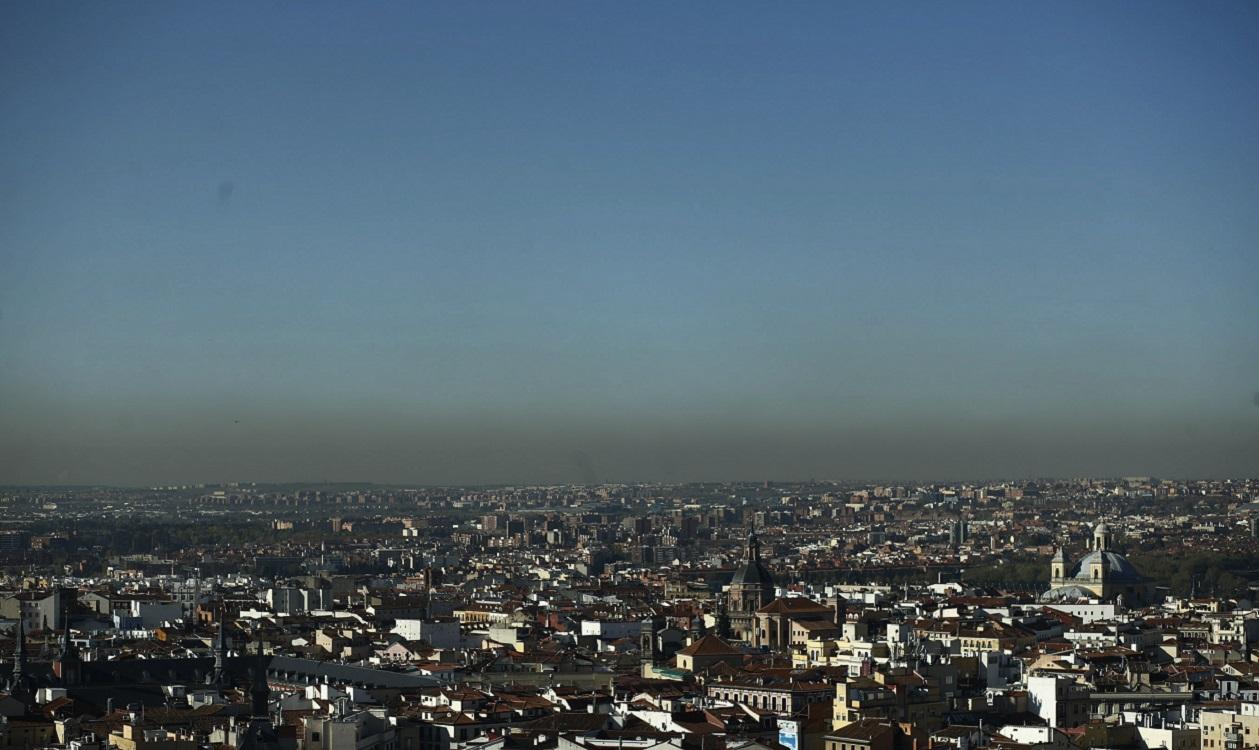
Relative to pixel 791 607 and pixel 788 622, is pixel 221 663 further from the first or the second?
pixel 791 607

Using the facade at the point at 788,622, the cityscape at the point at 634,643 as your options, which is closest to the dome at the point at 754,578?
the cityscape at the point at 634,643

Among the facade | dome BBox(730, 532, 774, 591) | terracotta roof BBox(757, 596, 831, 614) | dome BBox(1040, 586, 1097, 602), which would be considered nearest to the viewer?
the facade

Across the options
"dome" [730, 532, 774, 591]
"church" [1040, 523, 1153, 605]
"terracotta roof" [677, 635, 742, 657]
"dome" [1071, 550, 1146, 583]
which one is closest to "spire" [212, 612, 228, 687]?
"terracotta roof" [677, 635, 742, 657]

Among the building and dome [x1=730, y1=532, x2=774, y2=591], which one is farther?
dome [x1=730, y1=532, x2=774, y2=591]

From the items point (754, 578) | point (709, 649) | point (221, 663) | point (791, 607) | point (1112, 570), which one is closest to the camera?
point (221, 663)

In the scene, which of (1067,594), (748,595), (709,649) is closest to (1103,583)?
(1067,594)

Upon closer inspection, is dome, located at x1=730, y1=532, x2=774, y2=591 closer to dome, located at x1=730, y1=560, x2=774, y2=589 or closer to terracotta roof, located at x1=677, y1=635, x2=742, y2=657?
dome, located at x1=730, y1=560, x2=774, y2=589

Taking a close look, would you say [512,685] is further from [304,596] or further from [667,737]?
[304,596]
